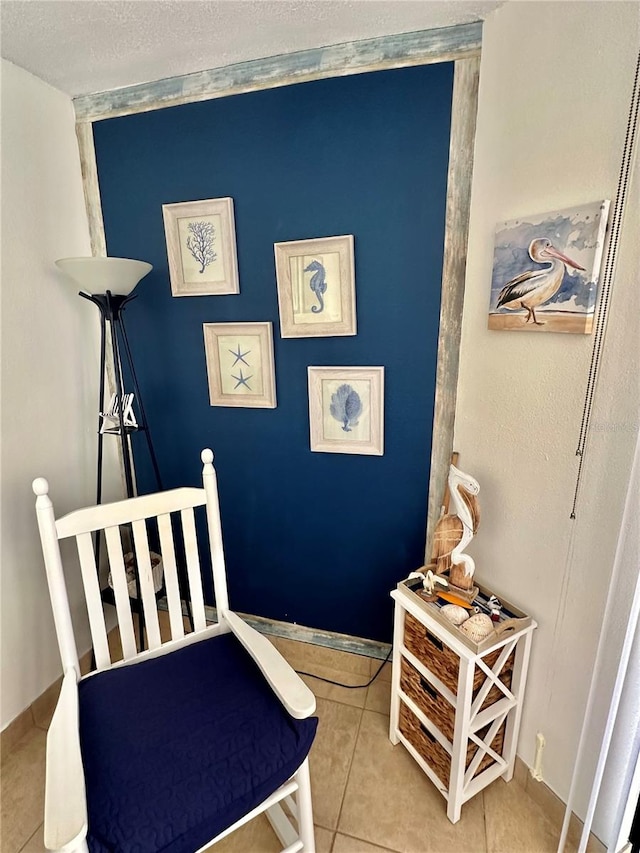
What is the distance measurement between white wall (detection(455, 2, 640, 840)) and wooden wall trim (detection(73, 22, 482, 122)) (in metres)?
0.12

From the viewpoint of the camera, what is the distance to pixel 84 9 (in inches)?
46.0

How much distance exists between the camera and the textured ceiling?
117 centimetres

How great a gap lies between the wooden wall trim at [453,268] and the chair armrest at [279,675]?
29.1 inches

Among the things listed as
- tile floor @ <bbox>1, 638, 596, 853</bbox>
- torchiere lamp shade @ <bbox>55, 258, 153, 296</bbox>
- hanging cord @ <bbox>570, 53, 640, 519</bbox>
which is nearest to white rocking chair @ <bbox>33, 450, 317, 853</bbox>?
tile floor @ <bbox>1, 638, 596, 853</bbox>

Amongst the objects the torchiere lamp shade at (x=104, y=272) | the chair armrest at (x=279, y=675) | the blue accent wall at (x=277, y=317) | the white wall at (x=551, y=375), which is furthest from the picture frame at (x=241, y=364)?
the chair armrest at (x=279, y=675)

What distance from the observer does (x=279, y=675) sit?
1093mm

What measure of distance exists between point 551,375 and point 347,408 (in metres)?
0.69

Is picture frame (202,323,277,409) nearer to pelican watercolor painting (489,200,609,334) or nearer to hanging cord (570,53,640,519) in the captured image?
pelican watercolor painting (489,200,609,334)


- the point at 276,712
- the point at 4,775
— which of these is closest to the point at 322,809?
the point at 276,712

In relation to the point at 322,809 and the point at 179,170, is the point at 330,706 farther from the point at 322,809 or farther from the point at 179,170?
the point at 179,170

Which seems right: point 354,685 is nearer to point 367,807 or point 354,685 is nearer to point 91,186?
point 367,807

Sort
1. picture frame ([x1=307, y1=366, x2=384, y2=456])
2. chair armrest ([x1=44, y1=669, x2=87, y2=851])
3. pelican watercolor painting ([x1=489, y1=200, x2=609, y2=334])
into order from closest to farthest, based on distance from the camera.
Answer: chair armrest ([x1=44, y1=669, x2=87, y2=851]) → pelican watercolor painting ([x1=489, y1=200, x2=609, y2=334]) → picture frame ([x1=307, y1=366, x2=384, y2=456])

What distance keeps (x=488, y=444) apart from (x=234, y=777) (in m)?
1.09

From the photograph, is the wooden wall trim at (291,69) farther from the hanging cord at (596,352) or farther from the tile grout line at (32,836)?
the tile grout line at (32,836)
